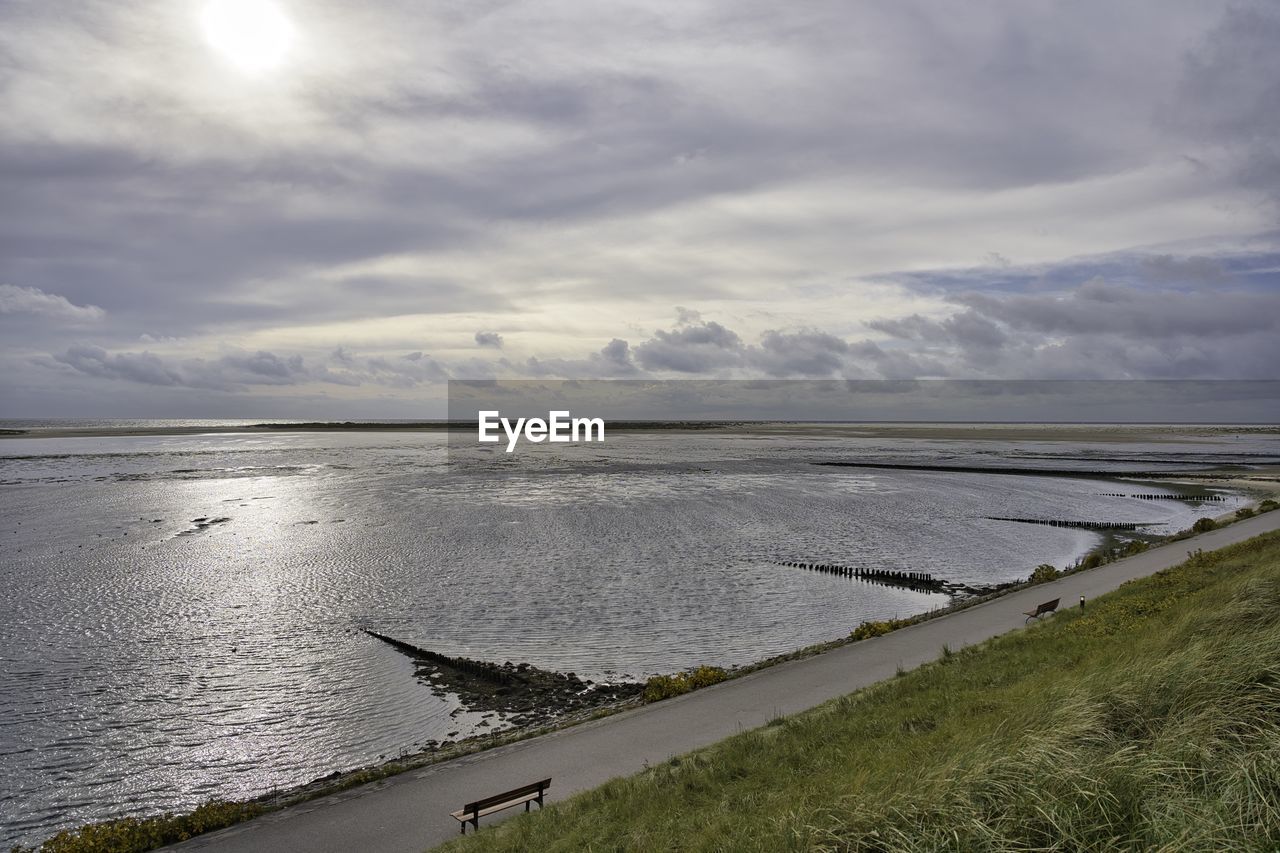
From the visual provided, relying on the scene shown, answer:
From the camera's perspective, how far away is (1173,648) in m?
11.8

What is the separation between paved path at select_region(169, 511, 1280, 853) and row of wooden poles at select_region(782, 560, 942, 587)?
32.8ft

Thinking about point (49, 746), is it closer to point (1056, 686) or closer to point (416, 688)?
point (416, 688)

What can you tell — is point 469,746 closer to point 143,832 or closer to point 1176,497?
point 143,832

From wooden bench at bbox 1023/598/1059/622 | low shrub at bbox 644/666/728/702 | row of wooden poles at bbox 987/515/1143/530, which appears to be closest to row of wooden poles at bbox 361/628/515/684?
low shrub at bbox 644/666/728/702

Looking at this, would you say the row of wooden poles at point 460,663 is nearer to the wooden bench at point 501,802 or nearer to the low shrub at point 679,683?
the low shrub at point 679,683

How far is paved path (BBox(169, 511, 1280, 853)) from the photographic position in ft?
37.0

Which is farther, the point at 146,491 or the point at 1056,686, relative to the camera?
the point at 146,491

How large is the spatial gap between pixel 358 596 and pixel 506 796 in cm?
2038

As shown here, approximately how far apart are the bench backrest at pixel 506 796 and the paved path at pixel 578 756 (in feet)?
1.18

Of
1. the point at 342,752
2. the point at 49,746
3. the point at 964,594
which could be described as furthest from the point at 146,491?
the point at 964,594

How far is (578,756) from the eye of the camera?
13727 mm

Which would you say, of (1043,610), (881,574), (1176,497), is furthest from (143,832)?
(1176,497)

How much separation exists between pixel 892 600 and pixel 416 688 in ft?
61.0

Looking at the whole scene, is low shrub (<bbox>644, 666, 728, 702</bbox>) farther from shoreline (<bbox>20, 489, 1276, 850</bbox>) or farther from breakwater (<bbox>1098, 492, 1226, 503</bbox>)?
breakwater (<bbox>1098, 492, 1226, 503</bbox>)
